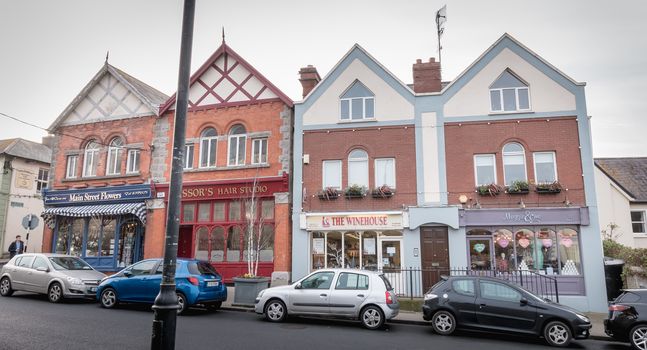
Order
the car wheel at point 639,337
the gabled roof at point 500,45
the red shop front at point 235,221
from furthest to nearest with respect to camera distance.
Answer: the red shop front at point 235,221, the gabled roof at point 500,45, the car wheel at point 639,337

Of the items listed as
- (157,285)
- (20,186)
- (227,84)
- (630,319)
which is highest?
(227,84)

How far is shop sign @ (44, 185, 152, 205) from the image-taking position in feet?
64.9

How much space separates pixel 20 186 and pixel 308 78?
2420 centimetres

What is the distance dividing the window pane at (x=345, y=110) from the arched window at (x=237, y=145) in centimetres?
460

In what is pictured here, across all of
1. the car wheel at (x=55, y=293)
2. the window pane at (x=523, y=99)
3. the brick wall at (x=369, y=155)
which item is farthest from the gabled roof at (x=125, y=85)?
the window pane at (x=523, y=99)

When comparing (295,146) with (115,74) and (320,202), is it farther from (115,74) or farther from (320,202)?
(115,74)

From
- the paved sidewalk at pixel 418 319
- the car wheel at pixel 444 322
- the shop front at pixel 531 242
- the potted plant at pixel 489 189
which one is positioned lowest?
the paved sidewalk at pixel 418 319

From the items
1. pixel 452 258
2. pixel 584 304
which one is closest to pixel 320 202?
pixel 452 258

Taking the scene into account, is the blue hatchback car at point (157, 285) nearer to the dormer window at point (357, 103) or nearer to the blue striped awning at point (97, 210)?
the blue striped awning at point (97, 210)

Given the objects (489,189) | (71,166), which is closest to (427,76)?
(489,189)

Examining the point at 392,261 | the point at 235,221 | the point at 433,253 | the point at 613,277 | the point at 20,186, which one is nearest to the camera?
the point at 613,277

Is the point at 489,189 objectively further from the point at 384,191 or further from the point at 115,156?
the point at 115,156

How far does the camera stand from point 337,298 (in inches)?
424

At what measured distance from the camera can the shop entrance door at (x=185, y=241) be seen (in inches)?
781
